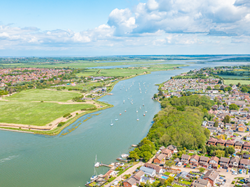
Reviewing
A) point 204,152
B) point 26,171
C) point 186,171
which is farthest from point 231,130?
point 26,171

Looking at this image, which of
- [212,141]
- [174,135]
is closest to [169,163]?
[174,135]

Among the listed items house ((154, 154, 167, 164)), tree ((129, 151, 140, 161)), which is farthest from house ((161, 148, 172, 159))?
tree ((129, 151, 140, 161))

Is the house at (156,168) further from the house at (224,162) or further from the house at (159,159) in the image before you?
the house at (224,162)

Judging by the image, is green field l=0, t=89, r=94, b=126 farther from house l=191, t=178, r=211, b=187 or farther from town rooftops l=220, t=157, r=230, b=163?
town rooftops l=220, t=157, r=230, b=163

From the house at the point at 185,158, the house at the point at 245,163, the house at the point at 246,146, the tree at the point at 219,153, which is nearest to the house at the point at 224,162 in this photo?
the tree at the point at 219,153

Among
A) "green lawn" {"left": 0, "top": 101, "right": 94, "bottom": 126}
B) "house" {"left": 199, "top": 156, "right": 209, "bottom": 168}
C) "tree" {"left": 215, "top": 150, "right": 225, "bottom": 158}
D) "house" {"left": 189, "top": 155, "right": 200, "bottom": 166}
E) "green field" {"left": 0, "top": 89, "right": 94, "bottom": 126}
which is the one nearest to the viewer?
"house" {"left": 199, "top": 156, "right": 209, "bottom": 168}

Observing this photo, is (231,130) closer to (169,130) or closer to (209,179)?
(169,130)
